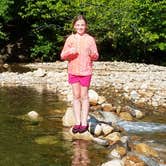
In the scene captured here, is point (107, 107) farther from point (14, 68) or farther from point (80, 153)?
point (14, 68)

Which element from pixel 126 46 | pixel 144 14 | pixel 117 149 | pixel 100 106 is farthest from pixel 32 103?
pixel 126 46

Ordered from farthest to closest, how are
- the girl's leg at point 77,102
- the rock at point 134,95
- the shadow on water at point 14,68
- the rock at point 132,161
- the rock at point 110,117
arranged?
1. the shadow on water at point 14,68
2. the rock at point 134,95
3. the rock at point 110,117
4. the girl's leg at point 77,102
5. the rock at point 132,161

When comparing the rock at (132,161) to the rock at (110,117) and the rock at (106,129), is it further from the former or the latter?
the rock at (110,117)

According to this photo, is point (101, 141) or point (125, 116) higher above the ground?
point (101, 141)

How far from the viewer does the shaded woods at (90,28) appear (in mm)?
23625

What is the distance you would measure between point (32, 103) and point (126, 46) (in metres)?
14.7

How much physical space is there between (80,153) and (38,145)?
74cm

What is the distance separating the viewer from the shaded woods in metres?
23.6

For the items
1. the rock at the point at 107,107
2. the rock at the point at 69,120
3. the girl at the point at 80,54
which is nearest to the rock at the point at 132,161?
the girl at the point at 80,54

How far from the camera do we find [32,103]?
12391 millimetres

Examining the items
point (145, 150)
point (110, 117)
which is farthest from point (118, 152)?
point (110, 117)

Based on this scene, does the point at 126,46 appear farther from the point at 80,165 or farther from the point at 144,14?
the point at 80,165

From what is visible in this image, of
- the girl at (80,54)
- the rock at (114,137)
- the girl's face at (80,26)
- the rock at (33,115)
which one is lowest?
the rock at (33,115)

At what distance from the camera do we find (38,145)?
8.32 meters
